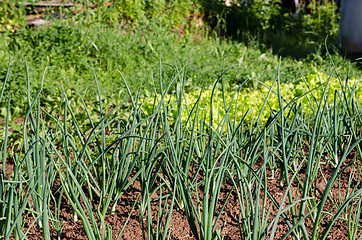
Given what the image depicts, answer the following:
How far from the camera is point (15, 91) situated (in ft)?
12.8

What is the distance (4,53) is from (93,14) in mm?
1543

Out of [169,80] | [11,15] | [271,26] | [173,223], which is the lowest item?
[173,223]

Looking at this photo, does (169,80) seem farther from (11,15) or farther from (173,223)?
(11,15)

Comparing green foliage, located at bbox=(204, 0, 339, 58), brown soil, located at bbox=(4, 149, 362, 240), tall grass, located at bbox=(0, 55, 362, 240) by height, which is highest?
green foliage, located at bbox=(204, 0, 339, 58)

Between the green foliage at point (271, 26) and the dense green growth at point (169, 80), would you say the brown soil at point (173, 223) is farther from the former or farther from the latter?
the green foliage at point (271, 26)

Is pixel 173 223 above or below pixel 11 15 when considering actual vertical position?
below

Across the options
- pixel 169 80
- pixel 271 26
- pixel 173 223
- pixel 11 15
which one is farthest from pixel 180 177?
pixel 271 26

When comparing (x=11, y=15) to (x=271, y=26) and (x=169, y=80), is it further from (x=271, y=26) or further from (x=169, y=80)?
(x=271, y=26)

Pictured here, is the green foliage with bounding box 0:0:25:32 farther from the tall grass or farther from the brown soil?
the brown soil

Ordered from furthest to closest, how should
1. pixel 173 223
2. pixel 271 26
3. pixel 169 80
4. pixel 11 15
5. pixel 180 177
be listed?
pixel 271 26, pixel 11 15, pixel 169 80, pixel 173 223, pixel 180 177

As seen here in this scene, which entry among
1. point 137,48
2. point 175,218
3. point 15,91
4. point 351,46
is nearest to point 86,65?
point 137,48

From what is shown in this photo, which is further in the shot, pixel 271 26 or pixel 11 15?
pixel 271 26

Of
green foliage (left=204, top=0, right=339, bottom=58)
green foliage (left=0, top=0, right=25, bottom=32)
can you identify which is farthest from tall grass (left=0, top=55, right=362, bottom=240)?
green foliage (left=204, top=0, right=339, bottom=58)

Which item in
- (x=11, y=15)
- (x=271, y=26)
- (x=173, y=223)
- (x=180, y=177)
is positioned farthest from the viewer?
(x=271, y=26)
